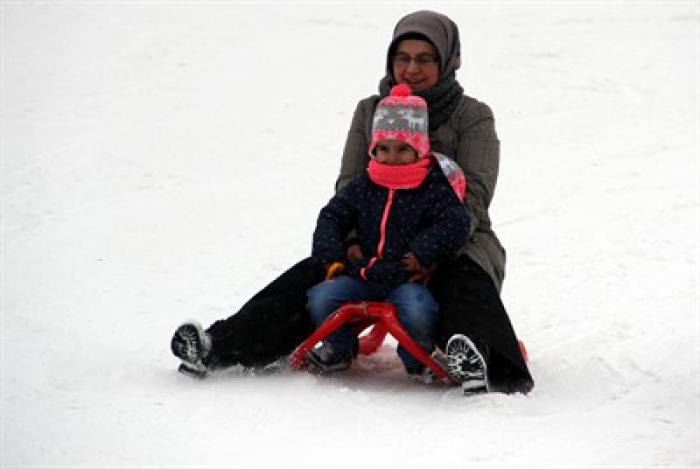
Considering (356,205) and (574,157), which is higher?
(356,205)

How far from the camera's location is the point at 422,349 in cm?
488

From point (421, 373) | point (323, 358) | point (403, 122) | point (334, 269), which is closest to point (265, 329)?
point (323, 358)

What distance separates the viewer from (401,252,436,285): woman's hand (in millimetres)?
4922

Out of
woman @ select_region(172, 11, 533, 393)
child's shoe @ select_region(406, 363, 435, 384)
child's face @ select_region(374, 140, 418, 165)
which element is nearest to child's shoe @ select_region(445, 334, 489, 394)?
woman @ select_region(172, 11, 533, 393)

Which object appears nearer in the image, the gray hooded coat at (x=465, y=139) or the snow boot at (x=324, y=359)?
the snow boot at (x=324, y=359)

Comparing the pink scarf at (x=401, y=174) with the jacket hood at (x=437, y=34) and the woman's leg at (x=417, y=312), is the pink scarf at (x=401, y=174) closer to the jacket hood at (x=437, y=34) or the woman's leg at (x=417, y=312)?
the woman's leg at (x=417, y=312)

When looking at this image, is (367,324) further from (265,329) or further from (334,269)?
(265,329)

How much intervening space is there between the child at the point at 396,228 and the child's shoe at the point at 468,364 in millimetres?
230

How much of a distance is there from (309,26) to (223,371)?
8.39 meters

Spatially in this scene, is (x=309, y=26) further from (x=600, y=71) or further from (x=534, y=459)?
(x=534, y=459)

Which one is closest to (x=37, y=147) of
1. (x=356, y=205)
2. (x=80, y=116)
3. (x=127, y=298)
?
(x=80, y=116)

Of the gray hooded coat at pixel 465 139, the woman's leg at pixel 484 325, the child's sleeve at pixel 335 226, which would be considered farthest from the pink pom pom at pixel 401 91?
the woman's leg at pixel 484 325

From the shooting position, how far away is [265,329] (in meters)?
5.14

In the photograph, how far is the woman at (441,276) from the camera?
4.87 m
